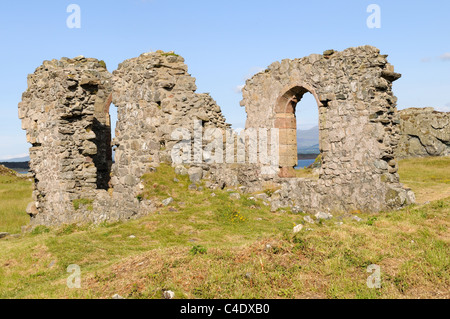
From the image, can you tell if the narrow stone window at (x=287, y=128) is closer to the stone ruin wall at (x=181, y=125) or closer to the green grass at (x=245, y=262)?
the stone ruin wall at (x=181, y=125)

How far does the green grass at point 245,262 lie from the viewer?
16.0ft

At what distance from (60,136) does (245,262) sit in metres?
9.72

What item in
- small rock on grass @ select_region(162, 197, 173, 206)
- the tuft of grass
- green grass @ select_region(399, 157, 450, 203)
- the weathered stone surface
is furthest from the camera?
green grass @ select_region(399, 157, 450, 203)

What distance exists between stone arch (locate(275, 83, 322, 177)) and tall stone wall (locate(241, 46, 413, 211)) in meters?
0.34

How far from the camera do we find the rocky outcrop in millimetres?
24281

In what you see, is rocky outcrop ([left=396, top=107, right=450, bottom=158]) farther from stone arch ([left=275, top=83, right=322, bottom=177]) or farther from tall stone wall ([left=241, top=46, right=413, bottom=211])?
tall stone wall ([left=241, top=46, right=413, bottom=211])

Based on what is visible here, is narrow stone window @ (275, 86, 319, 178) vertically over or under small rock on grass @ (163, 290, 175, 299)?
over

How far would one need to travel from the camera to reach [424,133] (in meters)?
24.9

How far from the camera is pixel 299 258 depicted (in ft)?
18.4

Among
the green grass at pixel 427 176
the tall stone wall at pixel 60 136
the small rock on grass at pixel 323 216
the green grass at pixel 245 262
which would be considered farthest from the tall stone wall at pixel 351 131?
the tall stone wall at pixel 60 136

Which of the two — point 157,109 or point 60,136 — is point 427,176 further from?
point 60,136

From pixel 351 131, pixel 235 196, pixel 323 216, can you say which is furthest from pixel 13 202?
pixel 351 131

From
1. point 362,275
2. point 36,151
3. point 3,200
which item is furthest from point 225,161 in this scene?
point 3,200

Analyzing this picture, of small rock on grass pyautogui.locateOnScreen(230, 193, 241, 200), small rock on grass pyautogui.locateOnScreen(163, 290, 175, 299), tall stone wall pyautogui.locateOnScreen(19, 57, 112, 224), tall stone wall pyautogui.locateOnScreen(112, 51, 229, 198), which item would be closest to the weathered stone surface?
tall stone wall pyautogui.locateOnScreen(112, 51, 229, 198)
